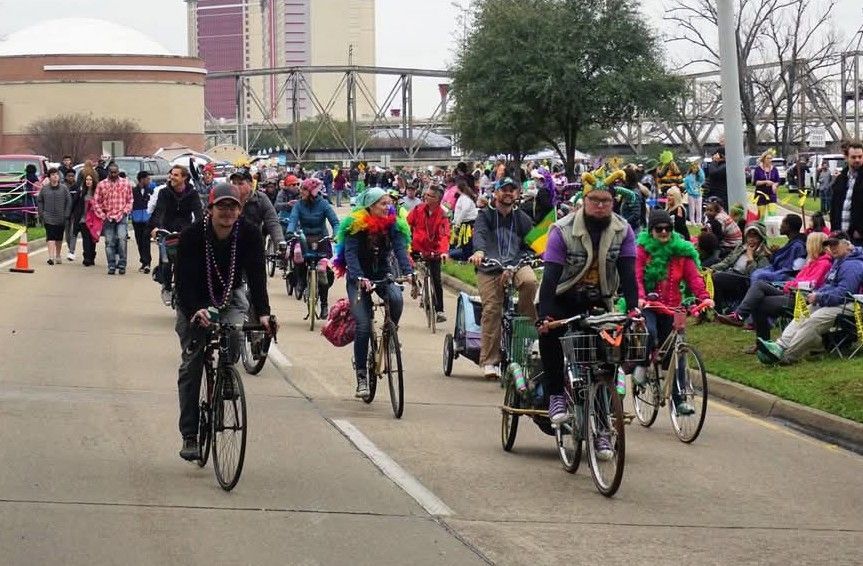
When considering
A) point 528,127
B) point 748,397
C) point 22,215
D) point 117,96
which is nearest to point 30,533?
point 748,397

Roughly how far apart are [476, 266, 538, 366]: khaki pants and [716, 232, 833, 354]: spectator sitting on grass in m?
3.44

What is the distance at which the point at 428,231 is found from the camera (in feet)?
68.0

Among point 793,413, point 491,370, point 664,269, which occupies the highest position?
point 664,269

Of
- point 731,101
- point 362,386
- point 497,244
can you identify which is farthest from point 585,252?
point 731,101

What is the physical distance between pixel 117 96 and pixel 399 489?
13013 cm

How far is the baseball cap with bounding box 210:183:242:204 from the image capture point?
970cm

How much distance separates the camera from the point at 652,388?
12.7 meters

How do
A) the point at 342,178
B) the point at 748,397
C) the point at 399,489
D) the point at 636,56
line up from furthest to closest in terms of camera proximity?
the point at 342,178, the point at 636,56, the point at 748,397, the point at 399,489

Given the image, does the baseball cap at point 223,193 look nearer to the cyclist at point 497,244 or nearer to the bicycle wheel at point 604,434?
the bicycle wheel at point 604,434

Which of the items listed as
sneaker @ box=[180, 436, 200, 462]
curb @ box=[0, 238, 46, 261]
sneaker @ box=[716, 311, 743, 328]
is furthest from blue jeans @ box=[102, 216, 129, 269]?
sneaker @ box=[180, 436, 200, 462]

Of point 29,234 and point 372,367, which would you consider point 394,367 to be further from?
point 29,234

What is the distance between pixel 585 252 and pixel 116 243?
1917 cm

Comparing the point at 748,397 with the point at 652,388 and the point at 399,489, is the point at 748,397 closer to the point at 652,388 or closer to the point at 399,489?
the point at 652,388

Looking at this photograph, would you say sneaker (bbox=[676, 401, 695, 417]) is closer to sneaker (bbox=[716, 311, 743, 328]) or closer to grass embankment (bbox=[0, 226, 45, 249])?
sneaker (bbox=[716, 311, 743, 328])
